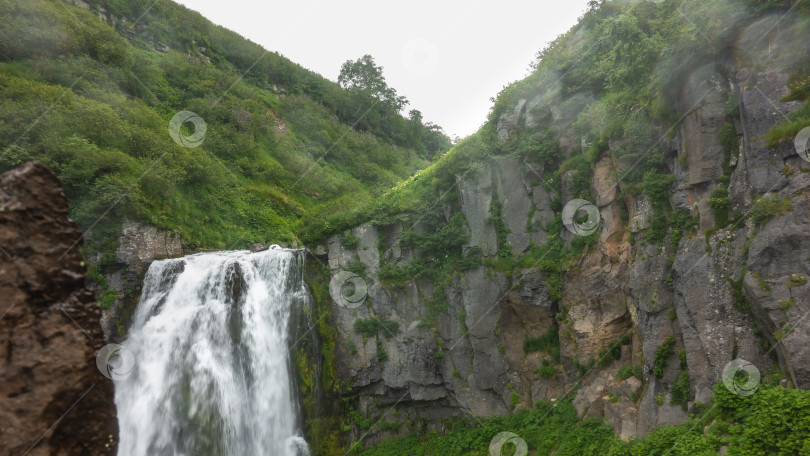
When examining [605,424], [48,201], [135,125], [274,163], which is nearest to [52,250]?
[48,201]

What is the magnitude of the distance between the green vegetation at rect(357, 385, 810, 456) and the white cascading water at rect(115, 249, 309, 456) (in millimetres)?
4735

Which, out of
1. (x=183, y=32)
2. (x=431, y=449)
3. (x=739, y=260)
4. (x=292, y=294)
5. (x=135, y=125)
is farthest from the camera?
(x=183, y=32)

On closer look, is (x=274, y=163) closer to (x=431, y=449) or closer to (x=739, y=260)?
(x=431, y=449)

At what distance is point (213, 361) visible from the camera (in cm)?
1452

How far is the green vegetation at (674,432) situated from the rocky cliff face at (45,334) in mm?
9397

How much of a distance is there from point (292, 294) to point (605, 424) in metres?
11.9

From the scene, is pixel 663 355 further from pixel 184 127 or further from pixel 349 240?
pixel 184 127

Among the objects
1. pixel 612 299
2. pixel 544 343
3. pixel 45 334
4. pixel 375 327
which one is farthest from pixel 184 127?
pixel 45 334

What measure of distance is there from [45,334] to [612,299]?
12977 millimetres

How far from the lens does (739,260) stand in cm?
890

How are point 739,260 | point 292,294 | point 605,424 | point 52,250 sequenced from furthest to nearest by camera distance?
1. point 292,294
2. point 605,424
3. point 739,260
4. point 52,250

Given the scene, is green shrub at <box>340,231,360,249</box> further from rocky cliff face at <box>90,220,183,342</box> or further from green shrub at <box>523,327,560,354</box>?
rocky cliff face at <box>90,220,183,342</box>

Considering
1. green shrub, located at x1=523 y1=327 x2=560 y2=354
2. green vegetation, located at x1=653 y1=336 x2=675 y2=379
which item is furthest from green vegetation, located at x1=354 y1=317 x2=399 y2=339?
green vegetation, located at x1=653 y1=336 x2=675 y2=379

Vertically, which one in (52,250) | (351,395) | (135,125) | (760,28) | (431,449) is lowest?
(431,449)
